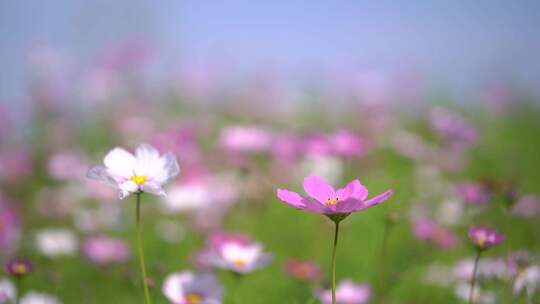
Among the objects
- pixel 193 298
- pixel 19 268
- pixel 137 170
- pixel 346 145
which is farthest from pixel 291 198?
pixel 346 145

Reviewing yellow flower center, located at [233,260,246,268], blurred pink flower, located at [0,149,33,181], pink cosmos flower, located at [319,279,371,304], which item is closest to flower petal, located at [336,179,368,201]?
yellow flower center, located at [233,260,246,268]

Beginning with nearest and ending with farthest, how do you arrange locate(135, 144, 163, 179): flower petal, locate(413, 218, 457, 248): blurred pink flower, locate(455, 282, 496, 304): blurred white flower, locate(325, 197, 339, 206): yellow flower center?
locate(325, 197, 339, 206): yellow flower center
locate(135, 144, 163, 179): flower petal
locate(455, 282, 496, 304): blurred white flower
locate(413, 218, 457, 248): blurred pink flower

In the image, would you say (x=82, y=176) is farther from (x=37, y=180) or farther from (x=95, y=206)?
(x=37, y=180)

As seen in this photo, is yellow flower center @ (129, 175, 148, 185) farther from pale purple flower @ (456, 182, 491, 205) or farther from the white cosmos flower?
pale purple flower @ (456, 182, 491, 205)

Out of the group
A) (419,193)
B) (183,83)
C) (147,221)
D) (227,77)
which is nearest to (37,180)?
(147,221)

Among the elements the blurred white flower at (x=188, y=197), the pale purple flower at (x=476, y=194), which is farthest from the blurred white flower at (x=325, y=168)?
the pale purple flower at (x=476, y=194)
